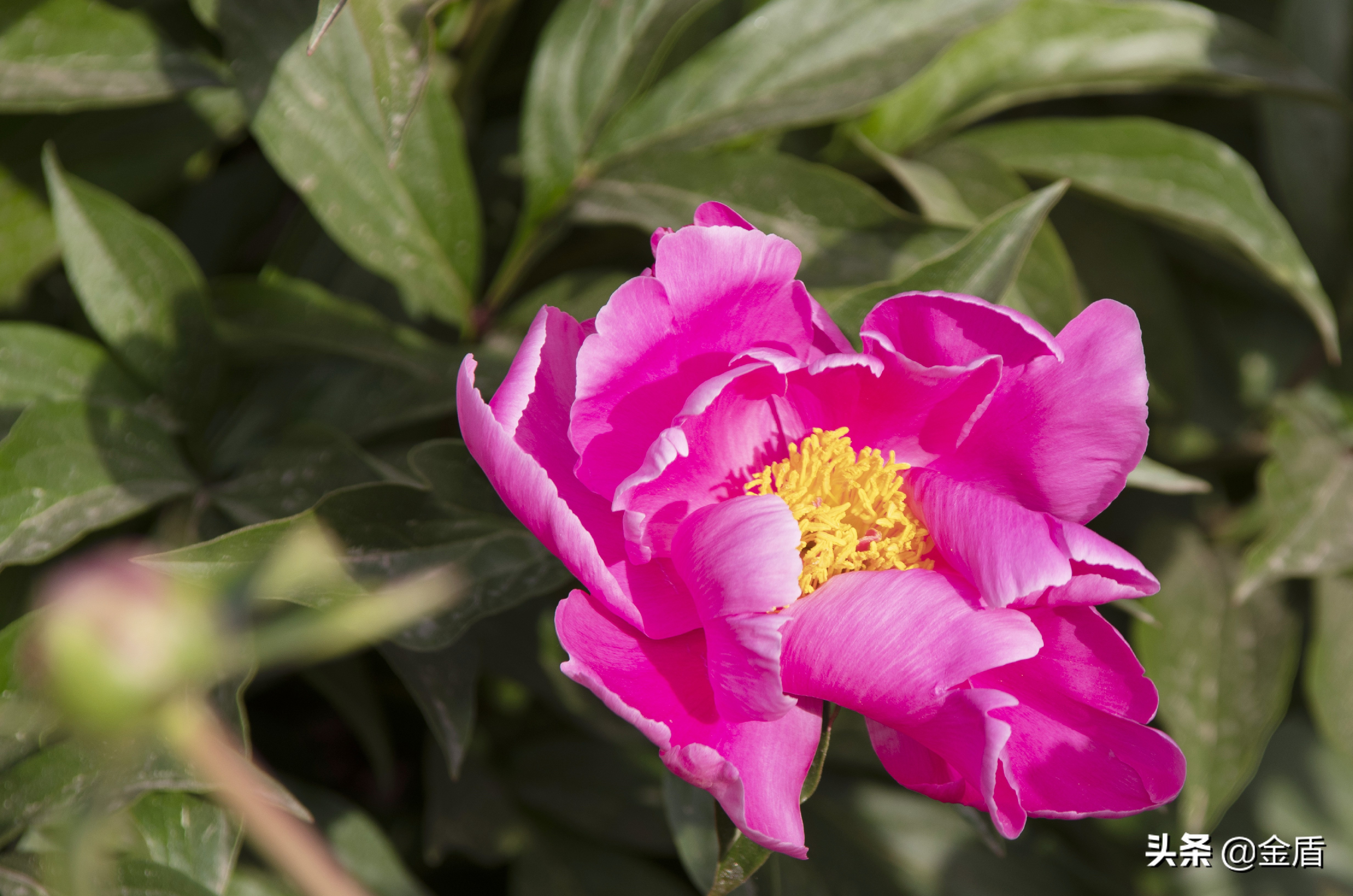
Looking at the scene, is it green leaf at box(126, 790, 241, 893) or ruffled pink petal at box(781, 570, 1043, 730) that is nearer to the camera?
ruffled pink petal at box(781, 570, 1043, 730)

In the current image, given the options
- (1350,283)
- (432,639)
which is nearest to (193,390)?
(432,639)

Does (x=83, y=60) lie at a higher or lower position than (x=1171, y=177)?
higher

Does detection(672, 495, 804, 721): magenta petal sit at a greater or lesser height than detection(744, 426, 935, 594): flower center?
greater

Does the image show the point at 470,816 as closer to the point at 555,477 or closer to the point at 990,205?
the point at 555,477

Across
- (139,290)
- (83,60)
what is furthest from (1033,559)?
(83,60)

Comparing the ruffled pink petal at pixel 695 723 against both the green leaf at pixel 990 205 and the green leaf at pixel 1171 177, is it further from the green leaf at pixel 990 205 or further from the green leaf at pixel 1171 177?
the green leaf at pixel 1171 177

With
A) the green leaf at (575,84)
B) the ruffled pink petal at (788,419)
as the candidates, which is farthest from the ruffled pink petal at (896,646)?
the green leaf at (575,84)

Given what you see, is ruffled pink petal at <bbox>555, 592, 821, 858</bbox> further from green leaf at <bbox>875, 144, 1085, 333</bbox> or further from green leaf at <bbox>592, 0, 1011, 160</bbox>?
green leaf at <bbox>592, 0, 1011, 160</bbox>

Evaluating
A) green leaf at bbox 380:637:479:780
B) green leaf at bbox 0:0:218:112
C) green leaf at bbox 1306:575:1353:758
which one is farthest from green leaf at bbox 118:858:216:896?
green leaf at bbox 1306:575:1353:758
